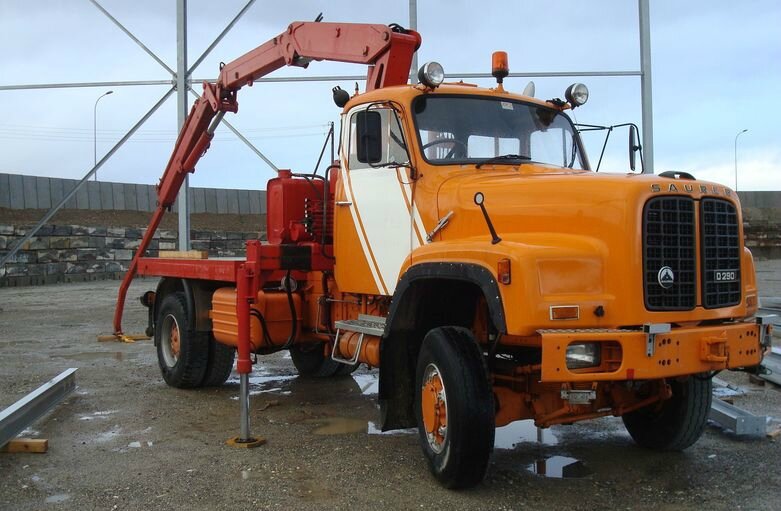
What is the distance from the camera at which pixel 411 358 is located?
5.73 metres

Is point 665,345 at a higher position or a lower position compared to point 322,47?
lower

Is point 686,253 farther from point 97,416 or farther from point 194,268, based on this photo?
point 97,416

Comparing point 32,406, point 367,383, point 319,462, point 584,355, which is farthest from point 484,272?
point 367,383

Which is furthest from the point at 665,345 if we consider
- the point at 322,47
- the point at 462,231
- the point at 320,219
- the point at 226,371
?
the point at 226,371

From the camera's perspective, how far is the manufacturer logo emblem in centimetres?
461

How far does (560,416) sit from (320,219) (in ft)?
10.9

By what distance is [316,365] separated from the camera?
9250 mm

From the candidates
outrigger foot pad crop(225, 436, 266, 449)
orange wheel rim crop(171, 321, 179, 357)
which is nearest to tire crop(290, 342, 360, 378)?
orange wheel rim crop(171, 321, 179, 357)

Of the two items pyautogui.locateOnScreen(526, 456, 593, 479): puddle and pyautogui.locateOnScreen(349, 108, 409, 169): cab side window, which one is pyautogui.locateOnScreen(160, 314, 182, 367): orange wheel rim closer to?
pyautogui.locateOnScreen(349, 108, 409, 169): cab side window

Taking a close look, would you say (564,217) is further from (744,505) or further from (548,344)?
(744,505)

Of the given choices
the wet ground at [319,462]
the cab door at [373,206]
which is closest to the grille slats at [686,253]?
the wet ground at [319,462]

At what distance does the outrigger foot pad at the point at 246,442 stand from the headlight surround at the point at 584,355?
9.48ft

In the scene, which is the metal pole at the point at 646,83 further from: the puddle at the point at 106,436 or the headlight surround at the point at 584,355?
the puddle at the point at 106,436

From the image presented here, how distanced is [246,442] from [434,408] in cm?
188
